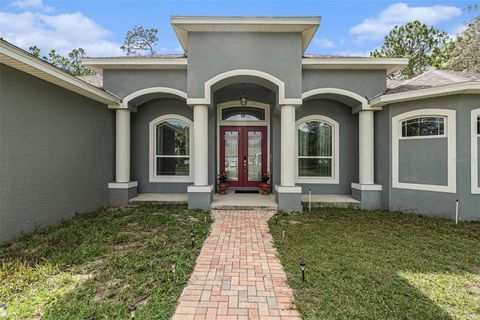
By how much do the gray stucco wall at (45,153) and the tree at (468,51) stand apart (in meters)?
18.3

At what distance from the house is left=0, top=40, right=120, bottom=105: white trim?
0.02m

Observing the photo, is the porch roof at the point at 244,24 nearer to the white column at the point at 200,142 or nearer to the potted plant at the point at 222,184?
the white column at the point at 200,142

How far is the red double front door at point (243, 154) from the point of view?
955cm

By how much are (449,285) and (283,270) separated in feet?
Answer: 6.89

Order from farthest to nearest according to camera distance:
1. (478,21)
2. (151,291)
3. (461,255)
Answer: (478,21)
(461,255)
(151,291)

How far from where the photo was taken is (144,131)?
873 centimetres

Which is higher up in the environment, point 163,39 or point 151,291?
point 163,39

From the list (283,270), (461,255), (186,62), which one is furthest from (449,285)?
(186,62)

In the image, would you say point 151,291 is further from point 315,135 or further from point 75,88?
point 315,135

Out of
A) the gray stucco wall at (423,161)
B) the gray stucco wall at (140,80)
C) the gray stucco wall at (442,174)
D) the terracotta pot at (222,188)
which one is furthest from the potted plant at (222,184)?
the gray stucco wall at (423,161)

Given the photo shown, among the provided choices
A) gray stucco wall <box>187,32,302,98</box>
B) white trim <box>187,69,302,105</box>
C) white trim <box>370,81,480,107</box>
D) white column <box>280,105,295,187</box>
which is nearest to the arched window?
white trim <box>187,69,302,105</box>

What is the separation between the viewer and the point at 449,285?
3.17 meters

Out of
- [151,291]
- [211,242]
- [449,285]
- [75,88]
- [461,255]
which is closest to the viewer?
[151,291]

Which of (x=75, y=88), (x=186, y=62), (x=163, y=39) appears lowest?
(x=75, y=88)
